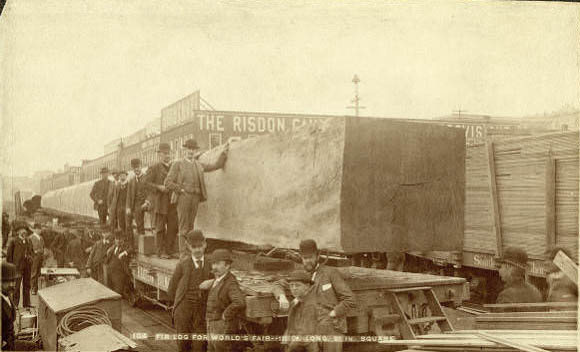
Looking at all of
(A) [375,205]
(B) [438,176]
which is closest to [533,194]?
(B) [438,176]

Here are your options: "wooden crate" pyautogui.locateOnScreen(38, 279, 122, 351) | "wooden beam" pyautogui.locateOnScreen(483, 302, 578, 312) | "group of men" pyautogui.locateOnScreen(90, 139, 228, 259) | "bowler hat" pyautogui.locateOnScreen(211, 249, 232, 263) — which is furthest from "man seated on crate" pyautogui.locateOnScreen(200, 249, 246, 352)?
"wooden beam" pyautogui.locateOnScreen(483, 302, 578, 312)

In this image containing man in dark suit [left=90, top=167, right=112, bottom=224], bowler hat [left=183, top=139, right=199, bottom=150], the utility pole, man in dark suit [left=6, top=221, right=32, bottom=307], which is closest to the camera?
man in dark suit [left=6, top=221, right=32, bottom=307]

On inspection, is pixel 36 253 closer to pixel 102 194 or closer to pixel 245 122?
pixel 102 194

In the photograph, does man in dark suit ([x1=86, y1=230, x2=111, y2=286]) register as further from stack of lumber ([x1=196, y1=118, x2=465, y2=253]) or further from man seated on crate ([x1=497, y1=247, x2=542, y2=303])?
man seated on crate ([x1=497, y1=247, x2=542, y2=303])

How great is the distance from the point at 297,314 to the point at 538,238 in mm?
2080

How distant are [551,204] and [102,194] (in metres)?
3.92

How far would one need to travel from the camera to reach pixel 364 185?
4004 millimetres

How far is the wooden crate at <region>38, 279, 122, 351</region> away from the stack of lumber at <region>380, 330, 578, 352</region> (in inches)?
79.9

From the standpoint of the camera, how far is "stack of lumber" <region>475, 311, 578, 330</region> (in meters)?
4.06

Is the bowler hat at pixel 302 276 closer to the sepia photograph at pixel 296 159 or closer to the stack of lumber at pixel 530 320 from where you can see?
the sepia photograph at pixel 296 159

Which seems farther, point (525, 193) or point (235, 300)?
point (525, 193)

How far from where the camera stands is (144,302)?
18.0ft

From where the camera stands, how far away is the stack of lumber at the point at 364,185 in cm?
398

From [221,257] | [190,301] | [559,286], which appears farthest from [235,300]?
[559,286]
